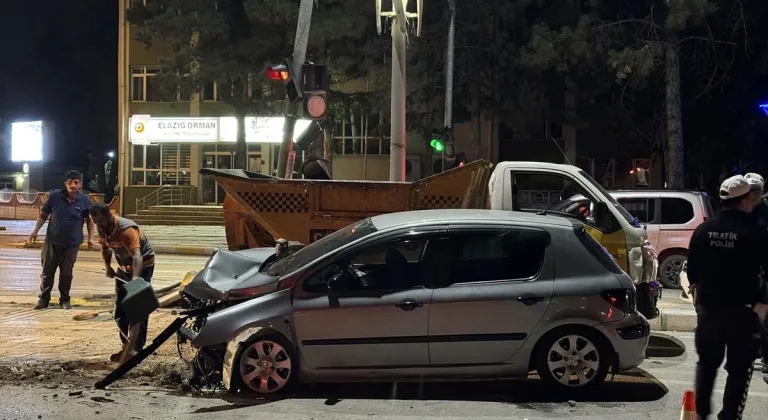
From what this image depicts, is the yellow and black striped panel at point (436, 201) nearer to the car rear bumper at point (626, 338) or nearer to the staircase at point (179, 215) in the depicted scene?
the car rear bumper at point (626, 338)

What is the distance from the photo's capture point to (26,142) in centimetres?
4591

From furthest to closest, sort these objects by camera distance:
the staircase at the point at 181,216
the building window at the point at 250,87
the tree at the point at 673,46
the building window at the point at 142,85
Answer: the building window at the point at 142,85 → the staircase at the point at 181,216 → the building window at the point at 250,87 → the tree at the point at 673,46

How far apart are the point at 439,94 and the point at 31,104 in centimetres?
4998

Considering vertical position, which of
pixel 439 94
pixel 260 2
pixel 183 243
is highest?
pixel 260 2

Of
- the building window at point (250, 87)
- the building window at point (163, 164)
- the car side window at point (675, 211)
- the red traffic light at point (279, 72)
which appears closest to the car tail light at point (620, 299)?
the red traffic light at point (279, 72)

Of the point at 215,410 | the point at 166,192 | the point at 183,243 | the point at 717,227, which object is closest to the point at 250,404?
the point at 215,410

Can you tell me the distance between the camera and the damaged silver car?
19.6 feet

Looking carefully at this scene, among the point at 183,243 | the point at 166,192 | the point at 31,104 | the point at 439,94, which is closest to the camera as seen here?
the point at 183,243

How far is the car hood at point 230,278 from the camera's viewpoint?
20.3 ft

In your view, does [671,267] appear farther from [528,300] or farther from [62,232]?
[62,232]

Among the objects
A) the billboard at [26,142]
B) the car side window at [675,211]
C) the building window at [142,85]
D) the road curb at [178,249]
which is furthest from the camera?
the billboard at [26,142]

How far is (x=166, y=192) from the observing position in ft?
118

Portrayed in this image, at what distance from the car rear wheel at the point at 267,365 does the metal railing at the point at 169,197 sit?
30654 mm

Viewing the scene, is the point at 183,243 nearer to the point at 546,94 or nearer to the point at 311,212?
the point at 311,212
